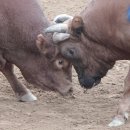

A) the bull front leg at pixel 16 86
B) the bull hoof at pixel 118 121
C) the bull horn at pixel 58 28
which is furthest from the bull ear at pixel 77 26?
the bull front leg at pixel 16 86

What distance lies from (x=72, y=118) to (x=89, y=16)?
1146 millimetres

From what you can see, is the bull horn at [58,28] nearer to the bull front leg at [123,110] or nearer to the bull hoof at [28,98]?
the bull front leg at [123,110]

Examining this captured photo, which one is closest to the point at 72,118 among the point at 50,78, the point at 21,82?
the point at 50,78

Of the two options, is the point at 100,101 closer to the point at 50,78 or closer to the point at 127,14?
the point at 50,78

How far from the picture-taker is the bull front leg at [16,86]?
903cm

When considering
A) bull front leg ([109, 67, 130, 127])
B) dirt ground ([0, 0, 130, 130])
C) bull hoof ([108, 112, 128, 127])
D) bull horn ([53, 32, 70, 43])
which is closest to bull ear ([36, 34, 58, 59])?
bull horn ([53, 32, 70, 43])

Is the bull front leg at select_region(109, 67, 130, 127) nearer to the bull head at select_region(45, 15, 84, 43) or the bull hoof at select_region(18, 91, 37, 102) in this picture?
the bull head at select_region(45, 15, 84, 43)

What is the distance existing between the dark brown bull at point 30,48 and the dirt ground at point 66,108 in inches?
11.1

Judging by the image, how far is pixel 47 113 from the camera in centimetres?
832

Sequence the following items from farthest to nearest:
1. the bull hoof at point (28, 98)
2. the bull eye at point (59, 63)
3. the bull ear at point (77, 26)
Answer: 1. the bull hoof at point (28, 98)
2. the bull eye at point (59, 63)
3. the bull ear at point (77, 26)

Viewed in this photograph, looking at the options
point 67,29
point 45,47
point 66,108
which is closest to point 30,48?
point 45,47

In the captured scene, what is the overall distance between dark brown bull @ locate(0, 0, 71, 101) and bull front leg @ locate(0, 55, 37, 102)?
235 millimetres

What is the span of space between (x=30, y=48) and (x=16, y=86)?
685mm

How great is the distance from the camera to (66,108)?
858 centimetres
